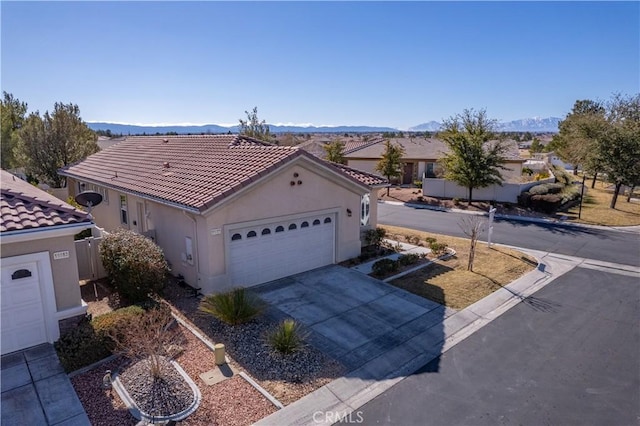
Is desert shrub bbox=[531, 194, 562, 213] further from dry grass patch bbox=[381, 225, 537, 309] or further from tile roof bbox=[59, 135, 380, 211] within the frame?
tile roof bbox=[59, 135, 380, 211]

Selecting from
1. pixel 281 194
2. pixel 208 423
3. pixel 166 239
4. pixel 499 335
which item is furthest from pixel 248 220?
pixel 499 335

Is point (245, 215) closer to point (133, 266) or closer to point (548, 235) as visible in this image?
point (133, 266)

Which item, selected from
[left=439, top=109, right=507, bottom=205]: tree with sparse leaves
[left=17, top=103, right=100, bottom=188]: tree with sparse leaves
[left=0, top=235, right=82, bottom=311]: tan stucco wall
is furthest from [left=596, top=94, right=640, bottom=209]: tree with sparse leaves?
[left=17, top=103, right=100, bottom=188]: tree with sparse leaves

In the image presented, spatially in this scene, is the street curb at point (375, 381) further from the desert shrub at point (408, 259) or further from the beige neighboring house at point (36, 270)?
the beige neighboring house at point (36, 270)

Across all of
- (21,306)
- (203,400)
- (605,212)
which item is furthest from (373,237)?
(605,212)

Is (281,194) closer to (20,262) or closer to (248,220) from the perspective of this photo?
(248,220)

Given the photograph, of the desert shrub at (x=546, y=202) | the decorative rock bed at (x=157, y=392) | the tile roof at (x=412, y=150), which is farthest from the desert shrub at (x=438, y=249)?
the tile roof at (x=412, y=150)
